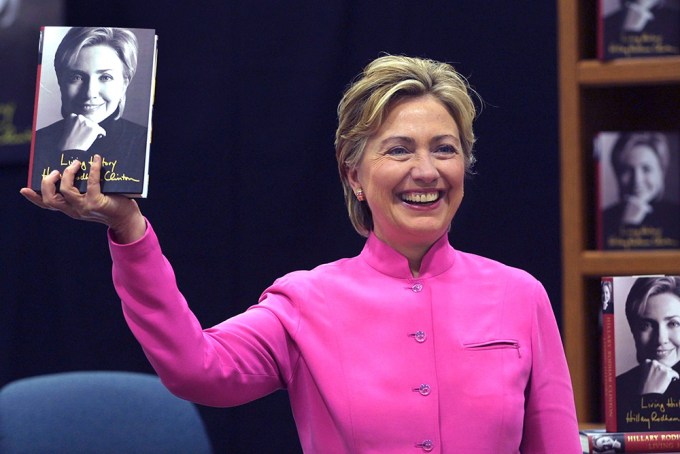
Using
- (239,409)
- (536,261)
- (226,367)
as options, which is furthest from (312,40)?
(226,367)

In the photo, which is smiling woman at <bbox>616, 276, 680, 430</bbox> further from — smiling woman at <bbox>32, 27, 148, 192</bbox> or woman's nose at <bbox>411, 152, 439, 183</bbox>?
smiling woman at <bbox>32, 27, 148, 192</bbox>

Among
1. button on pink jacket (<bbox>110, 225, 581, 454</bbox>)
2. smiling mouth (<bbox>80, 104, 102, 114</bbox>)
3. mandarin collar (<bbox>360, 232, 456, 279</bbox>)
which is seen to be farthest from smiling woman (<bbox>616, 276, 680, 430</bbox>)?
smiling mouth (<bbox>80, 104, 102, 114</bbox>)

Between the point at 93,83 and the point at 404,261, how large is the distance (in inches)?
24.3

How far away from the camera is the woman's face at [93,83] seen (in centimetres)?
156

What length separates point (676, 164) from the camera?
2.51 m

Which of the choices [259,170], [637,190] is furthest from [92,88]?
[259,170]

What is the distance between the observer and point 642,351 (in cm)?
207

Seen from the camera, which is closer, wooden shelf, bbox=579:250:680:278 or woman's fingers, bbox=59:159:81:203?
woman's fingers, bbox=59:159:81:203

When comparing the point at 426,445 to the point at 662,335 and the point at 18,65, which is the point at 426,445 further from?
the point at 18,65

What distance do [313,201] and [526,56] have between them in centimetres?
76

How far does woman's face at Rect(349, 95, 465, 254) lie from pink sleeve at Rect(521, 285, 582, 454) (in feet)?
0.83

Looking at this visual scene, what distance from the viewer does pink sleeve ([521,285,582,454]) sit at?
1.80 m

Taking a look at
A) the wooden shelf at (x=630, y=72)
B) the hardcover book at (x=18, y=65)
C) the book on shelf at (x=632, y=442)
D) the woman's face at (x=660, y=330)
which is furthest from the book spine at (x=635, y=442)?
the hardcover book at (x=18, y=65)

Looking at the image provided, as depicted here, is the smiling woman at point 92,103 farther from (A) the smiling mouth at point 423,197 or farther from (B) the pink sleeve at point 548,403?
(B) the pink sleeve at point 548,403
